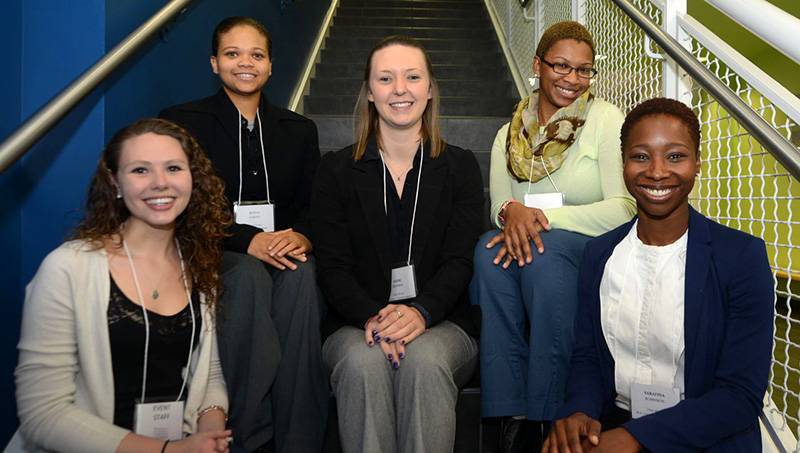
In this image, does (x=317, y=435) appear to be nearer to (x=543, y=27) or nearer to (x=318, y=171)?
(x=318, y=171)

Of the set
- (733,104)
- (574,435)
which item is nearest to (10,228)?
(574,435)

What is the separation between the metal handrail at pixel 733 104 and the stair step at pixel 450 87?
2382 mm

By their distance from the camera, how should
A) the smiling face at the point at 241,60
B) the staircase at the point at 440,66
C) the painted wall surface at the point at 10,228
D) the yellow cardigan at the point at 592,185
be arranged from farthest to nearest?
Answer: the staircase at the point at 440,66
the smiling face at the point at 241,60
the yellow cardigan at the point at 592,185
the painted wall surface at the point at 10,228

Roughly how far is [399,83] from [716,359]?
1090 millimetres

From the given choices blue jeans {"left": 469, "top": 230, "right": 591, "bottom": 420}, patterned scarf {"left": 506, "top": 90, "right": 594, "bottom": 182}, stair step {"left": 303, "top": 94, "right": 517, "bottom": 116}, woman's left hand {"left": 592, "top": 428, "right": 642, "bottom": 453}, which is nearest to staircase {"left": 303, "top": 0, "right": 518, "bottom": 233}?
stair step {"left": 303, "top": 94, "right": 517, "bottom": 116}

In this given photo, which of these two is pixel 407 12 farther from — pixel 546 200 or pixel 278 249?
pixel 278 249

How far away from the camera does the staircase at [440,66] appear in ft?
11.1

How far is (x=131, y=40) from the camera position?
5.89 ft

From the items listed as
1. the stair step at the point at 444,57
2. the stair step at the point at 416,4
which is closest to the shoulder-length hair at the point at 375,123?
the stair step at the point at 444,57

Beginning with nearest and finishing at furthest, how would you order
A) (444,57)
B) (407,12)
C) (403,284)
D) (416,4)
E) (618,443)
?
(618,443)
(403,284)
(444,57)
(407,12)
(416,4)

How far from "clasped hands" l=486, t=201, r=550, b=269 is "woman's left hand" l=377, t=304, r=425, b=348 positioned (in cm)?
35

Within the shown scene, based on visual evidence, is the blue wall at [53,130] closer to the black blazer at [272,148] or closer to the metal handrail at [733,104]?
the black blazer at [272,148]

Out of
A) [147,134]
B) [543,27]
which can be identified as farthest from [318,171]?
[543,27]

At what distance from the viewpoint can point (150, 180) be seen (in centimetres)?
147
